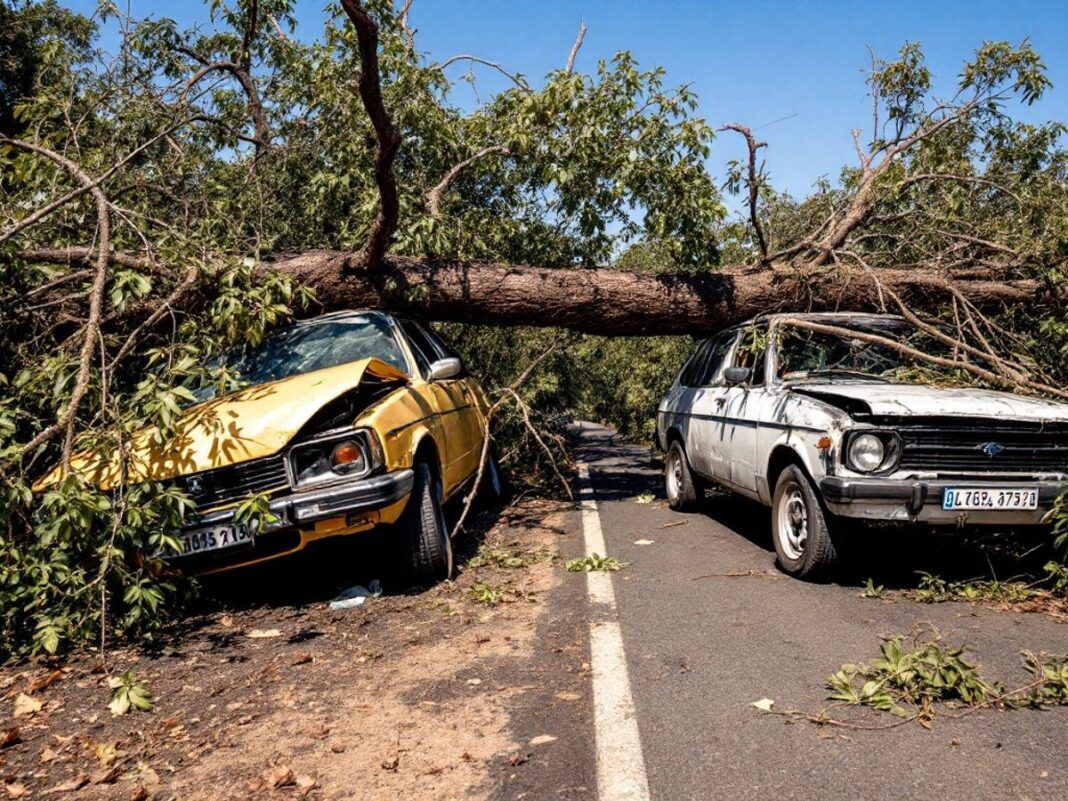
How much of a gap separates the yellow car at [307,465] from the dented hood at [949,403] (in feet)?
9.13

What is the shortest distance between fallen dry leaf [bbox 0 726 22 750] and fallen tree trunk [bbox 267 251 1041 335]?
513 cm

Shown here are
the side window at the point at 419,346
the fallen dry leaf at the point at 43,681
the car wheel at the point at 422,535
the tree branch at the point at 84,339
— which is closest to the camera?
the fallen dry leaf at the point at 43,681

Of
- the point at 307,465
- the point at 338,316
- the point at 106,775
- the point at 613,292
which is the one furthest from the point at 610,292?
the point at 106,775

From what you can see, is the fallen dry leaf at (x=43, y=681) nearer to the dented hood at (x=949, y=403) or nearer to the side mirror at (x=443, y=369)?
the side mirror at (x=443, y=369)

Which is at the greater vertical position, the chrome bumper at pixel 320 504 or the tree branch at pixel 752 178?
the tree branch at pixel 752 178

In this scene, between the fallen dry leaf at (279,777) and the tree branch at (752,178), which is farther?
the tree branch at (752,178)

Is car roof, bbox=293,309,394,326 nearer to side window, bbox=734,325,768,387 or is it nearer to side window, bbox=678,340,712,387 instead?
side window, bbox=734,325,768,387

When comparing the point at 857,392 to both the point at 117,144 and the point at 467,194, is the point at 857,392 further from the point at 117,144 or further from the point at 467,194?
the point at 117,144

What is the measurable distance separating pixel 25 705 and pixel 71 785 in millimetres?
1020

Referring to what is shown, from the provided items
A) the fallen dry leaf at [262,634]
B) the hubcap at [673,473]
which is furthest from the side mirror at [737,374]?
the fallen dry leaf at [262,634]

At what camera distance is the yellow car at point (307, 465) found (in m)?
4.93

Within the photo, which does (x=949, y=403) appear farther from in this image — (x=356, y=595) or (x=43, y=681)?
(x=43, y=681)

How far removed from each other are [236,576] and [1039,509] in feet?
18.1

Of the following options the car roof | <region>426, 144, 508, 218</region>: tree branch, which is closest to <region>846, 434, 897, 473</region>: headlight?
the car roof
